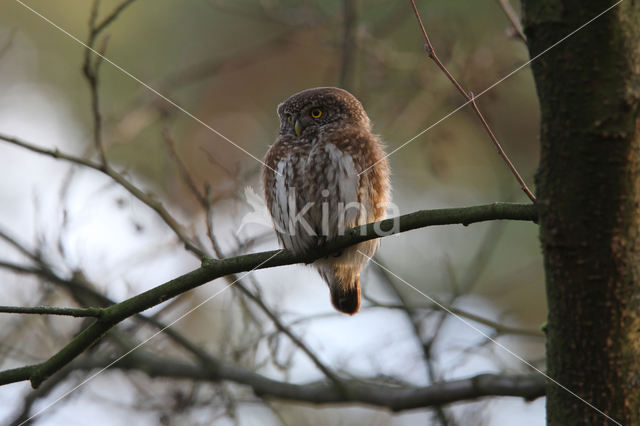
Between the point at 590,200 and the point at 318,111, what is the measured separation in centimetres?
257

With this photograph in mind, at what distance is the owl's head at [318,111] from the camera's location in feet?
13.9

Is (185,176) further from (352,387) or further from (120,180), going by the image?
(352,387)

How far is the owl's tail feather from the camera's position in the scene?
4.33 m

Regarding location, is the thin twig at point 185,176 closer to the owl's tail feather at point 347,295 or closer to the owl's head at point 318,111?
the owl's head at point 318,111

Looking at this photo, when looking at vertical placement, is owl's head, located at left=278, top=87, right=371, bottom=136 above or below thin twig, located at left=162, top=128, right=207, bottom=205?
above

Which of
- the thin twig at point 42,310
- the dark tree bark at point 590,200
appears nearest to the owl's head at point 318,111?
the thin twig at point 42,310

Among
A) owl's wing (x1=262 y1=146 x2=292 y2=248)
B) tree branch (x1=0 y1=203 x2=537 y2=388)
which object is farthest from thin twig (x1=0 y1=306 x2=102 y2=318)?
owl's wing (x1=262 y1=146 x2=292 y2=248)

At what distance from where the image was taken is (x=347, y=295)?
435 centimetres

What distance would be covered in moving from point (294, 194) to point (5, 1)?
Result: 7193 mm

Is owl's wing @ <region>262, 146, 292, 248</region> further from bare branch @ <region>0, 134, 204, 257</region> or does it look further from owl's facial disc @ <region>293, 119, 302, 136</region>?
bare branch @ <region>0, 134, 204, 257</region>

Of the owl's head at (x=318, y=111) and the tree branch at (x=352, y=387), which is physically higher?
the owl's head at (x=318, y=111)

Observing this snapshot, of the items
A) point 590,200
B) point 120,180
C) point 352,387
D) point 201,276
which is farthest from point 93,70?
point 590,200

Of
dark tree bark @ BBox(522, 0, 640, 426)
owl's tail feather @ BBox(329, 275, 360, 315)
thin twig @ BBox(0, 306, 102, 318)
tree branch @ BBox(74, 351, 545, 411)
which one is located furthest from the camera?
owl's tail feather @ BBox(329, 275, 360, 315)

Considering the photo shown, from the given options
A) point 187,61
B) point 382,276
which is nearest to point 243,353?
point 382,276
